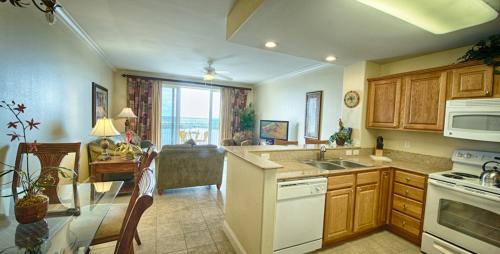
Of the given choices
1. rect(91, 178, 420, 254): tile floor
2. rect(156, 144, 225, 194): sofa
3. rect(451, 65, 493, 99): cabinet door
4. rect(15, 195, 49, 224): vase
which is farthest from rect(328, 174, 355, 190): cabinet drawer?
rect(15, 195, 49, 224): vase

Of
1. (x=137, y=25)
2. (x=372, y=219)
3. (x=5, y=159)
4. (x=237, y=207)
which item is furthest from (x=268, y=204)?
(x=137, y=25)

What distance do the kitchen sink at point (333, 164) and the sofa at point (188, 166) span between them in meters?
1.74

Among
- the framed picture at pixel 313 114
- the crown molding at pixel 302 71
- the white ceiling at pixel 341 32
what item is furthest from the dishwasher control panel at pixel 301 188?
the crown molding at pixel 302 71

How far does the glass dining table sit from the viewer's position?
3.50 feet

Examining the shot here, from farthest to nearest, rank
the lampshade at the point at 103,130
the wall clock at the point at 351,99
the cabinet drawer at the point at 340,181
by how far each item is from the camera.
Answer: the wall clock at the point at 351,99 < the lampshade at the point at 103,130 < the cabinet drawer at the point at 340,181

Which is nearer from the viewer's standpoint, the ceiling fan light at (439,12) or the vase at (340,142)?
the ceiling fan light at (439,12)

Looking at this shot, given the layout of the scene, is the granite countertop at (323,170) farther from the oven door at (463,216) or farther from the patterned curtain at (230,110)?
the patterned curtain at (230,110)

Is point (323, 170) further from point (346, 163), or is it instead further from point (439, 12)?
point (439, 12)

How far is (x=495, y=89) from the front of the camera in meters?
2.02

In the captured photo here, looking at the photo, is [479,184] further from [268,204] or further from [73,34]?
[73,34]

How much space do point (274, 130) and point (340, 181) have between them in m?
3.72

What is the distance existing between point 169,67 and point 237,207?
4.41 metres

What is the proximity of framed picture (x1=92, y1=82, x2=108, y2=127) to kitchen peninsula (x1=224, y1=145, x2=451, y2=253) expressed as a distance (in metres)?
3.37

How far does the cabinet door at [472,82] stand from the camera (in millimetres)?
2059
